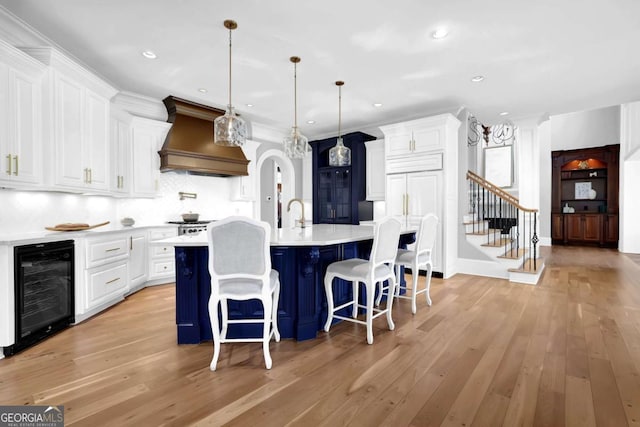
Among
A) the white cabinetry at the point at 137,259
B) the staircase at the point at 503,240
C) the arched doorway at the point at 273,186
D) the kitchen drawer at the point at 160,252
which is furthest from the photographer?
the arched doorway at the point at 273,186

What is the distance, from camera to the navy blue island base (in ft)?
8.62

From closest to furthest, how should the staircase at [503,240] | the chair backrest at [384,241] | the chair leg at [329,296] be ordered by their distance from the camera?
the chair backrest at [384,241] < the chair leg at [329,296] < the staircase at [503,240]

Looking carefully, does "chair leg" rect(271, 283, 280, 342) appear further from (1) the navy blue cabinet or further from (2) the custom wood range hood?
(1) the navy blue cabinet

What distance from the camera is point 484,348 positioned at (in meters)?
2.53

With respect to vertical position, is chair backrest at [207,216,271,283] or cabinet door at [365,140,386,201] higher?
cabinet door at [365,140,386,201]

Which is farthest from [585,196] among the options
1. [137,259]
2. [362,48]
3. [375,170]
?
[137,259]

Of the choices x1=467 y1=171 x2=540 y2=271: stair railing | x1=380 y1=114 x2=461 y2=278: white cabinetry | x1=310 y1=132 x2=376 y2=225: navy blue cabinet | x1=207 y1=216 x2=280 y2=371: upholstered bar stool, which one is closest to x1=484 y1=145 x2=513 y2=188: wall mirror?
x1=467 y1=171 x2=540 y2=271: stair railing

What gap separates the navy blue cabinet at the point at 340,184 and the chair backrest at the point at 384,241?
11.0 ft

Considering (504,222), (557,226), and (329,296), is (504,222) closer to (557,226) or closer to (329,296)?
(557,226)

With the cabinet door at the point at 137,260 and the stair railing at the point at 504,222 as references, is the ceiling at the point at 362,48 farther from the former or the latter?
the cabinet door at the point at 137,260

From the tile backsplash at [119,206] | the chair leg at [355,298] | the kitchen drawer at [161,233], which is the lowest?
the chair leg at [355,298]

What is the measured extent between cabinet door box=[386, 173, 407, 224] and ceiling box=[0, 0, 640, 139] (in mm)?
1250

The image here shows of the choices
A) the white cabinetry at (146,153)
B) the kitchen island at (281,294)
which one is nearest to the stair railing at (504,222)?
the kitchen island at (281,294)

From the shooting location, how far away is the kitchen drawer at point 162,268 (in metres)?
4.46
